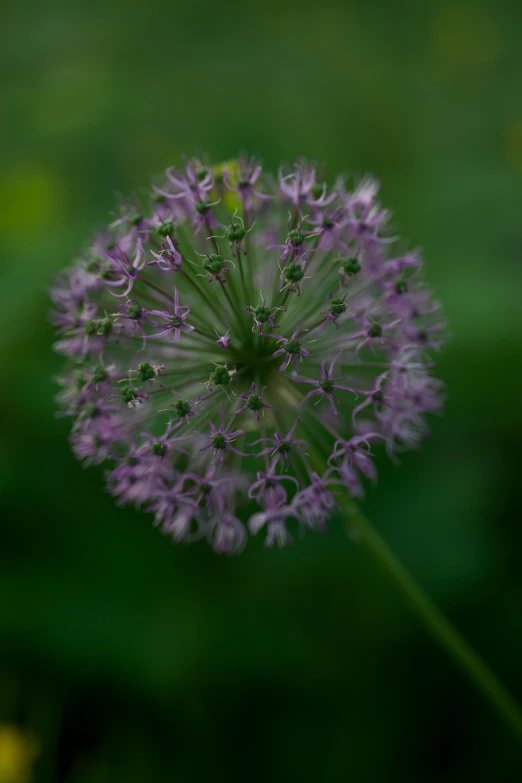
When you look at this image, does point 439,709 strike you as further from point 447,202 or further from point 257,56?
point 257,56

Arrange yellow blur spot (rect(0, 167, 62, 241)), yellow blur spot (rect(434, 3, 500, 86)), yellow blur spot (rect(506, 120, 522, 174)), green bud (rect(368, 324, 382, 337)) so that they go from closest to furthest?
1. green bud (rect(368, 324, 382, 337))
2. yellow blur spot (rect(0, 167, 62, 241))
3. yellow blur spot (rect(506, 120, 522, 174))
4. yellow blur spot (rect(434, 3, 500, 86))

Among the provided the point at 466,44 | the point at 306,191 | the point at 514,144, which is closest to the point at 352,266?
the point at 306,191

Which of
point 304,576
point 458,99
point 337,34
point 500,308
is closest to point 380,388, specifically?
point 500,308

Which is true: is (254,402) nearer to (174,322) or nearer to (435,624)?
(174,322)

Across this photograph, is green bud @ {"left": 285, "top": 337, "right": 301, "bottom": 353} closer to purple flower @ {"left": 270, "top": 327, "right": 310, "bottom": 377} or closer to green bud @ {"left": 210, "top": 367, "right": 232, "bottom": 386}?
purple flower @ {"left": 270, "top": 327, "right": 310, "bottom": 377}

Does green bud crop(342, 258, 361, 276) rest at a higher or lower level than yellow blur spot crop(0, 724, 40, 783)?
higher

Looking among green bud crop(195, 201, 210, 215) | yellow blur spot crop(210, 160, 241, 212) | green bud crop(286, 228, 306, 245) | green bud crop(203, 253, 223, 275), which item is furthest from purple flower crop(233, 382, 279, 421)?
yellow blur spot crop(210, 160, 241, 212)
